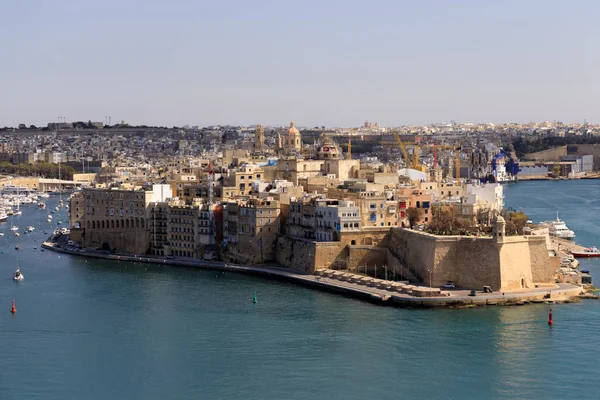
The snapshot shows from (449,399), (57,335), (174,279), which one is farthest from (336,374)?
(174,279)

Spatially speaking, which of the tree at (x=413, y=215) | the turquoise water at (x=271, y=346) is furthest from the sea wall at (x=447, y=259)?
the tree at (x=413, y=215)

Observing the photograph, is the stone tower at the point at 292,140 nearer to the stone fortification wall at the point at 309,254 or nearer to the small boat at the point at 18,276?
the stone fortification wall at the point at 309,254

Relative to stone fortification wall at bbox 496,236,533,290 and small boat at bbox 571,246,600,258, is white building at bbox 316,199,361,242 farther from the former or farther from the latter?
small boat at bbox 571,246,600,258

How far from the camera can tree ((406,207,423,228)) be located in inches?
961

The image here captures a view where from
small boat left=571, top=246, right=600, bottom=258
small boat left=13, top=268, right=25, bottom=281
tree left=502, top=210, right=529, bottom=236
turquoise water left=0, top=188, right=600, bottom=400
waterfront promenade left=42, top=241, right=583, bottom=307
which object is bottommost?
turquoise water left=0, top=188, right=600, bottom=400

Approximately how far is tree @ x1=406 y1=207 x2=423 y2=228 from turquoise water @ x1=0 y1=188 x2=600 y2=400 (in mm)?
3547

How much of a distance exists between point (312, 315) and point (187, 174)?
1241cm

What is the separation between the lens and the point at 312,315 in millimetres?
19656

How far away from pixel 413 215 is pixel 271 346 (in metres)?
7.86

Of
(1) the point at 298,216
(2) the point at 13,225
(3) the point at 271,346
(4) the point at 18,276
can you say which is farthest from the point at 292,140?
(3) the point at 271,346

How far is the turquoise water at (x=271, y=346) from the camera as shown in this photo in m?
15.4

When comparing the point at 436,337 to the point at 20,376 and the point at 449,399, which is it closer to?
the point at 449,399

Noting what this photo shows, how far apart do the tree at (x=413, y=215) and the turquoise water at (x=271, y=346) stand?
355 cm

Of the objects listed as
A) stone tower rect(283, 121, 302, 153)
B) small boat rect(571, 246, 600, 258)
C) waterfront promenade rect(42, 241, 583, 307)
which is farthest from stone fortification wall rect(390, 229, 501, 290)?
stone tower rect(283, 121, 302, 153)
